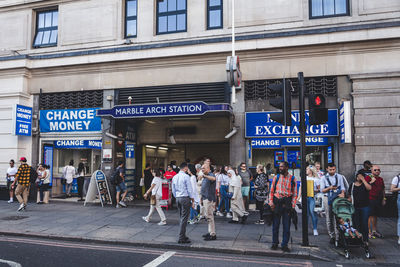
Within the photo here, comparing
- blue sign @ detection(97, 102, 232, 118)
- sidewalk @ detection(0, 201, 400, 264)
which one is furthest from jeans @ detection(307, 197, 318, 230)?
blue sign @ detection(97, 102, 232, 118)

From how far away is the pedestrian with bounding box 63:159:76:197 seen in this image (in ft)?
45.4

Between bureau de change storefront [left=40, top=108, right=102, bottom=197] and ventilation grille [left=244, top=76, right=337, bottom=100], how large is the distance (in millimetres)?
6581

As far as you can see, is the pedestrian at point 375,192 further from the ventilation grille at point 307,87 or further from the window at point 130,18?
the window at point 130,18

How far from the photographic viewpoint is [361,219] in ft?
22.3

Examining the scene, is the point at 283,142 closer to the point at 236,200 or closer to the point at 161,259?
the point at 236,200

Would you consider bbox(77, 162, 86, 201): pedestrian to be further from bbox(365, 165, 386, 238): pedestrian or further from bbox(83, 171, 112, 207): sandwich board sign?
bbox(365, 165, 386, 238): pedestrian

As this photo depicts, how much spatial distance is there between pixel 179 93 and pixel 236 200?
5.27 m

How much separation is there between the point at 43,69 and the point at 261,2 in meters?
10.1

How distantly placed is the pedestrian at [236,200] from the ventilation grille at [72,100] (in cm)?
724

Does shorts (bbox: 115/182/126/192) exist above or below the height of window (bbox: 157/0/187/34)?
below

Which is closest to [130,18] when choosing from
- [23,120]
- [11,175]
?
[23,120]

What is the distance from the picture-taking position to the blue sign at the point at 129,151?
1356 cm

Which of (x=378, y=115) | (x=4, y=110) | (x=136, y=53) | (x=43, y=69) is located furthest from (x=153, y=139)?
(x=378, y=115)

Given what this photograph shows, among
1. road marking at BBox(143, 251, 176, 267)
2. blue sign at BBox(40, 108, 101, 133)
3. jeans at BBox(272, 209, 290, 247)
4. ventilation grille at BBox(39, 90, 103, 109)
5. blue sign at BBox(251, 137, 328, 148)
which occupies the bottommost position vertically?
road marking at BBox(143, 251, 176, 267)
